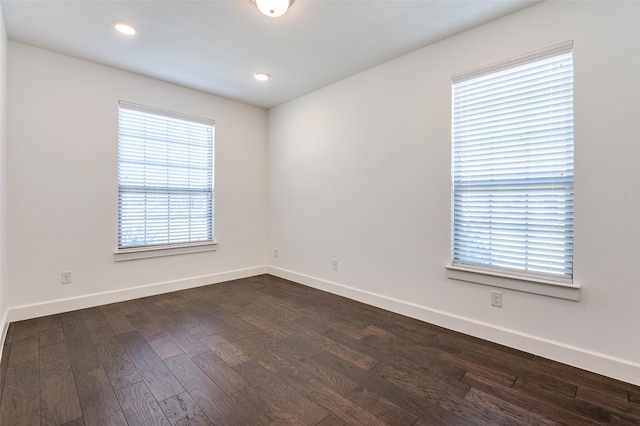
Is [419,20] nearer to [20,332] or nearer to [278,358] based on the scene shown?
[278,358]

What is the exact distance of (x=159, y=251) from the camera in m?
3.71

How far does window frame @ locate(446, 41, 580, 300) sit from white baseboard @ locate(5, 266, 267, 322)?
3.11 meters

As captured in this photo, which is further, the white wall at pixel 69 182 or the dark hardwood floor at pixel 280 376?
the white wall at pixel 69 182

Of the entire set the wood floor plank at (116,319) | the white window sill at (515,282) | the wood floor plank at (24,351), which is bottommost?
the wood floor plank at (24,351)

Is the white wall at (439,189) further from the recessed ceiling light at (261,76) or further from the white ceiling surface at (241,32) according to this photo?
the recessed ceiling light at (261,76)

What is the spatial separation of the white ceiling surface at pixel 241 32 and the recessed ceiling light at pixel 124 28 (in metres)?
0.05

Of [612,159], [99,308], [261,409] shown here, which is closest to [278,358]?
[261,409]

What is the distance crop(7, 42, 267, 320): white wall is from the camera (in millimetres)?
2840

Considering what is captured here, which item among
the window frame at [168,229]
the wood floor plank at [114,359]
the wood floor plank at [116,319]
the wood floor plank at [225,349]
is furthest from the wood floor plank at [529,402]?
the window frame at [168,229]

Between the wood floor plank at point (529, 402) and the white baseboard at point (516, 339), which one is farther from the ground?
the white baseboard at point (516, 339)

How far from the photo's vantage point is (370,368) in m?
2.05

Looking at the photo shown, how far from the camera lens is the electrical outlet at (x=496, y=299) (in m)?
2.41

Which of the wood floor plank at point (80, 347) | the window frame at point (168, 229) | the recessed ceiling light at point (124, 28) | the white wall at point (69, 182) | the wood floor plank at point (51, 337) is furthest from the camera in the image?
the window frame at point (168, 229)

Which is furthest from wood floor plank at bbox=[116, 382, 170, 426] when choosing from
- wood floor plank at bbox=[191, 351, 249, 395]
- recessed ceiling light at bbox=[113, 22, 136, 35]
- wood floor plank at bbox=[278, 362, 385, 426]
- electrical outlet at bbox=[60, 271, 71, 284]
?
recessed ceiling light at bbox=[113, 22, 136, 35]
